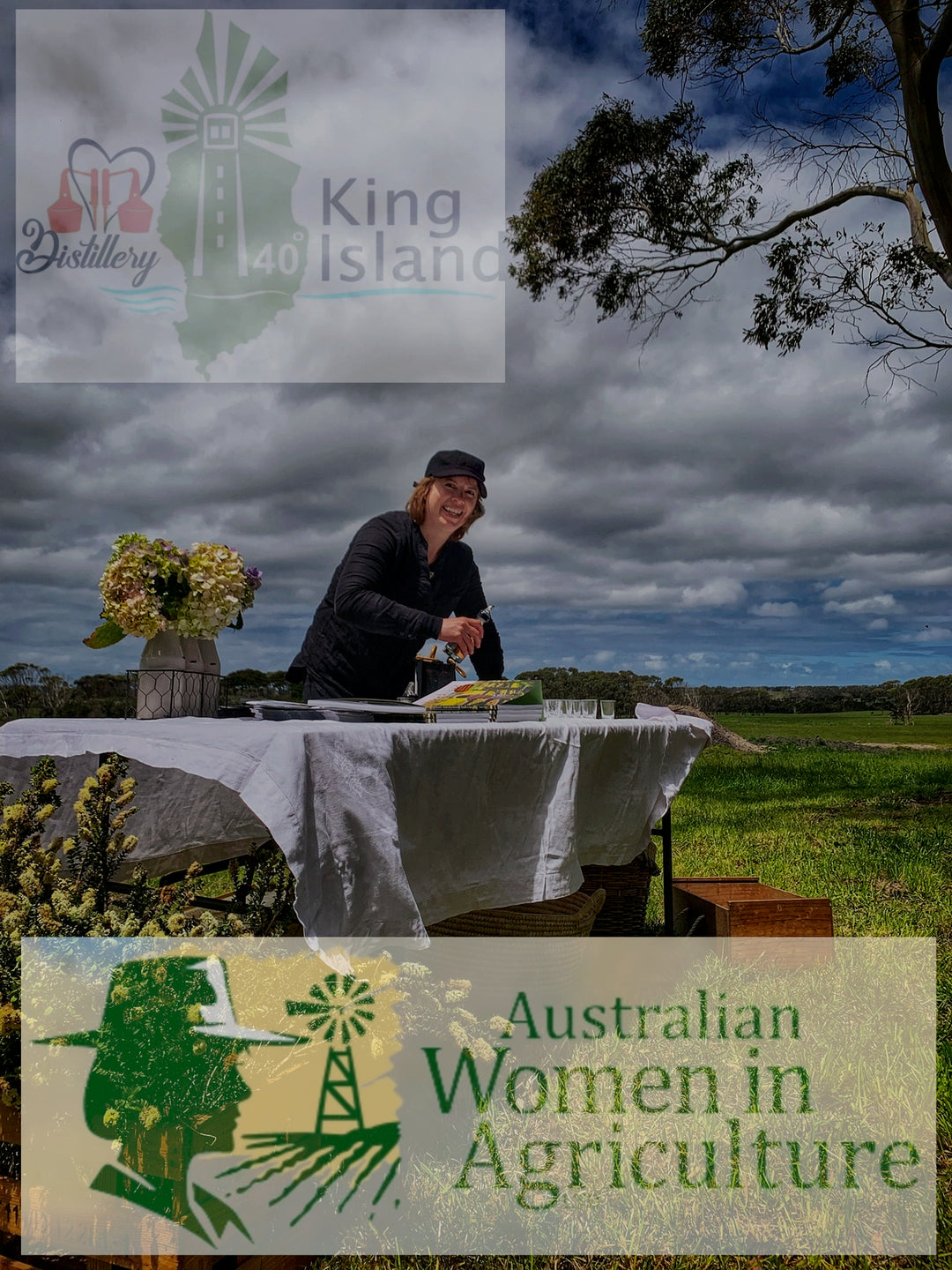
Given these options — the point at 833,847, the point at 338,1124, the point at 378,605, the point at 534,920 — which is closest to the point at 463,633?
the point at 378,605

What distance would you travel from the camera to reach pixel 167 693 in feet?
6.99

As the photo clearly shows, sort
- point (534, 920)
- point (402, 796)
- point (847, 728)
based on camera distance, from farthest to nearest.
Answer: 1. point (847, 728)
2. point (534, 920)
3. point (402, 796)

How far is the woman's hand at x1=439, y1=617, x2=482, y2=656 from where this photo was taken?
96.7 inches

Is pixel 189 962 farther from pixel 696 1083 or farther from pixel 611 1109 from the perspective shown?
pixel 696 1083

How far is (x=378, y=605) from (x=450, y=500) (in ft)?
1.61

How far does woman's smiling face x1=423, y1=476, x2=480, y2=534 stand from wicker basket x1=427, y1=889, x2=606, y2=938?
1158 millimetres

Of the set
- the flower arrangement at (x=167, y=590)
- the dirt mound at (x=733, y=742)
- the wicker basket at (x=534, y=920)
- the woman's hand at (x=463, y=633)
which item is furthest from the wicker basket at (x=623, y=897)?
the dirt mound at (x=733, y=742)

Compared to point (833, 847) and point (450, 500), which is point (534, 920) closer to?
point (450, 500)

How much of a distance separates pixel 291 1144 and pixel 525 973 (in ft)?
2.70

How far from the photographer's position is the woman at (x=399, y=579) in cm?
272

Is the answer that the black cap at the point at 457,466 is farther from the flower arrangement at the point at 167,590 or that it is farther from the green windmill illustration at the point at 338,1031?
the green windmill illustration at the point at 338,1031

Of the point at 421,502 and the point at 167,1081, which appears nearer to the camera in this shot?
the point at 167,1081

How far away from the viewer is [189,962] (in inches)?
61.2

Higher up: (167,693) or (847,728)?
(167,693)
